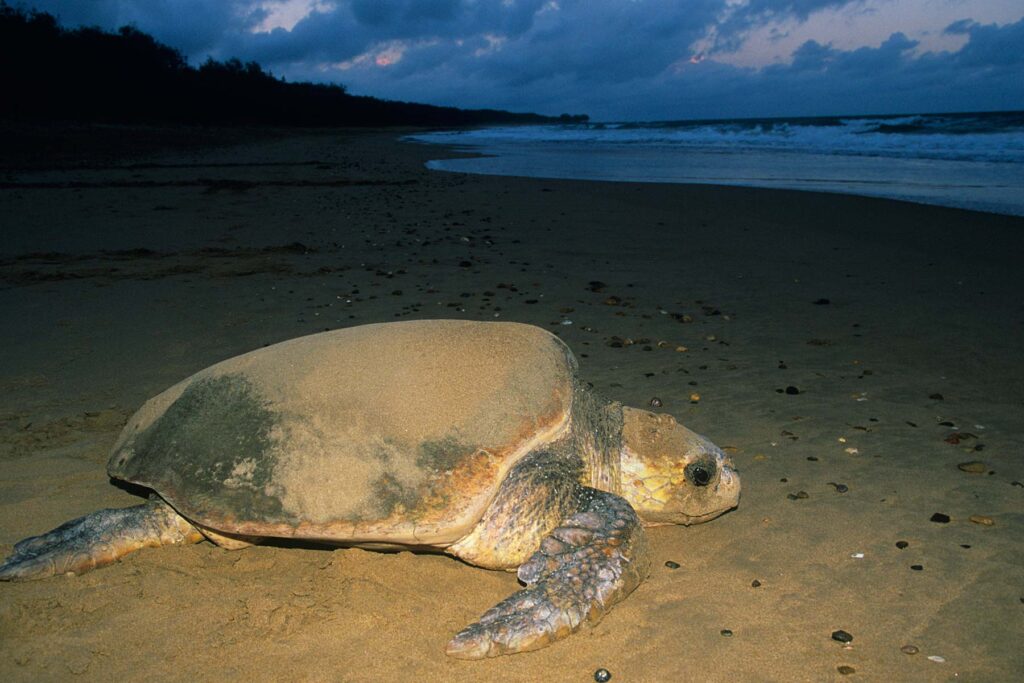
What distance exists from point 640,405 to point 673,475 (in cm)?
130

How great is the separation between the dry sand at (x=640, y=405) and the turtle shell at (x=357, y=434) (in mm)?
316

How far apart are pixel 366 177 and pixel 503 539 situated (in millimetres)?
16700

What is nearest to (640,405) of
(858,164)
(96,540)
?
A: (96,540)

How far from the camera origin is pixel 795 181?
52.5 ft

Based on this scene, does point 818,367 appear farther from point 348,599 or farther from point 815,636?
point 348,599

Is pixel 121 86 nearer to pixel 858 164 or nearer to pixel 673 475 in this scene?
pixel 858 164

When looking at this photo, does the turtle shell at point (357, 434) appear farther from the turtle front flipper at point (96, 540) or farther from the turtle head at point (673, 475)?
the turtle head at point (673, 475)

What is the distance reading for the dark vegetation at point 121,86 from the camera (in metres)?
35.1

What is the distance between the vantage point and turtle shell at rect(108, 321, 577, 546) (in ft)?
8.22

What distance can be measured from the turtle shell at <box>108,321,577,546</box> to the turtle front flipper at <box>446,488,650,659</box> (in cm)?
35

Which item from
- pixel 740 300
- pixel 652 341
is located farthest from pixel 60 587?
pixel 740 300

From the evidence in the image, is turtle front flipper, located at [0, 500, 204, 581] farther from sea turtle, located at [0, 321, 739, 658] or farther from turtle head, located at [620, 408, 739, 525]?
turtle head, located at [620, 408, 739, 525]

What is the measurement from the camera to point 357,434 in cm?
262

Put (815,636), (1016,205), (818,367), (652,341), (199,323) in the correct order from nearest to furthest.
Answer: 1. (815,636)
2. (818,367)
3. (652,341)
4. (199,323)
5. (1016,205)
